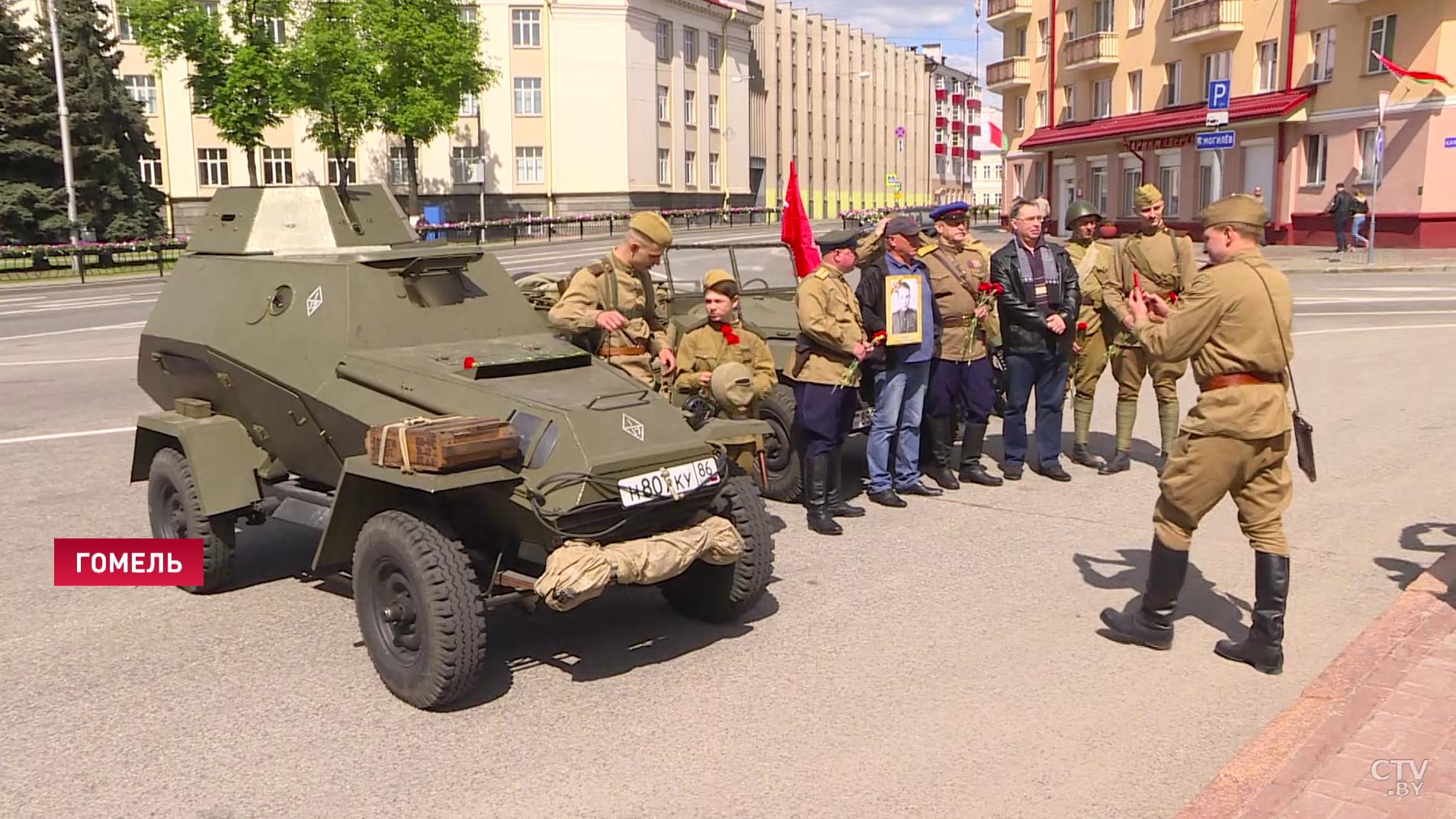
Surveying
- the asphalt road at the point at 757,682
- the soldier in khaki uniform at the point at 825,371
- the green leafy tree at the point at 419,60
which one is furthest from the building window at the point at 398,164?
the soldier in khaki uniform at the point at 825,371

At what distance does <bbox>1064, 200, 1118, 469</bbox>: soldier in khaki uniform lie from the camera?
9141mm

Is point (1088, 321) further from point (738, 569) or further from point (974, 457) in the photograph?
point (738, 569)

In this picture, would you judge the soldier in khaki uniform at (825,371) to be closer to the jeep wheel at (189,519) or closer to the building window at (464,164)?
the jeep wheel at (189,519)

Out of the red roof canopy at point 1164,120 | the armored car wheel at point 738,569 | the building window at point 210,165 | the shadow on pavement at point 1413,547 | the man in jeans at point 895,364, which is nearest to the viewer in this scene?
the armored car wheel at point 738,569

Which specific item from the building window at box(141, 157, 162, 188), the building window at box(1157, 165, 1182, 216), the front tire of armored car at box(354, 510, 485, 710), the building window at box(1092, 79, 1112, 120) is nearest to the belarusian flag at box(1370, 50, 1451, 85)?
the building window at box(1157, 165, 1182, 216)

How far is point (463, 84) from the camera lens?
47.8 m

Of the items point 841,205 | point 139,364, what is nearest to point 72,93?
point 139,364

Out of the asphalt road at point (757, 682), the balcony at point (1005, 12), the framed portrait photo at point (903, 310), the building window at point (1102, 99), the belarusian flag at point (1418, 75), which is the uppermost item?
the balcony at point (1005, 12)

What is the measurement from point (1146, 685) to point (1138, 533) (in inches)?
97.3

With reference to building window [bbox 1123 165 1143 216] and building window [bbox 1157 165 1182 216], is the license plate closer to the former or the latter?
building window [bbox 1157 165 1182 216]

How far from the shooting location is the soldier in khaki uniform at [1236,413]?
511 cm

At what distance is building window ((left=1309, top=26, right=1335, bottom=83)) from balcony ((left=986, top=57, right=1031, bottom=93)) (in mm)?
15156

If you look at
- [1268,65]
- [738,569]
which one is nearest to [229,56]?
[1268,65]

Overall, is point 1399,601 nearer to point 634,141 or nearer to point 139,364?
point 139,364
